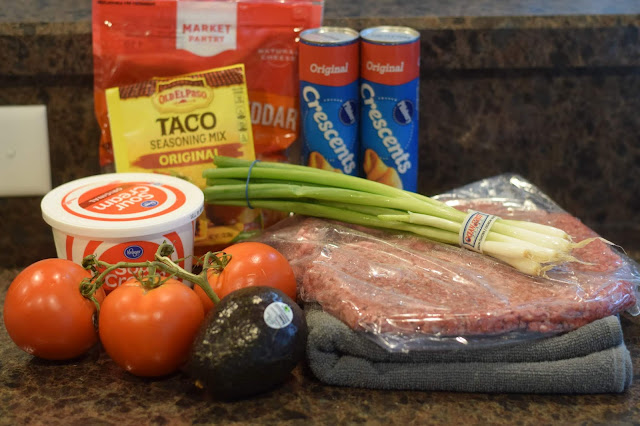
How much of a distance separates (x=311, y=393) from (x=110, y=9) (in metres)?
0.72

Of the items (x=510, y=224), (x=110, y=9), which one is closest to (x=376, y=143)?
(x=510, y=224)

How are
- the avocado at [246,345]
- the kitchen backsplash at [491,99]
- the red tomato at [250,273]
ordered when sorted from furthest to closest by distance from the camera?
the kitchen backsplash at [491,99]
the red tomato at [250,273]
the avocado at [246,345]

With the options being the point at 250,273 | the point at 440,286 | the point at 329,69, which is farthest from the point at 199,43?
the point at 440,286

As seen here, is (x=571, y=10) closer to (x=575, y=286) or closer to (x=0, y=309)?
(x=575, y=286)

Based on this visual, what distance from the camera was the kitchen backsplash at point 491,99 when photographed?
1.31 meters

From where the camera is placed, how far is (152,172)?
127 cm

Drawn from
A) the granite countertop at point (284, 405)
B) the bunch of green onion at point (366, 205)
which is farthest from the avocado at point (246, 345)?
the bunch of green onion at point (366, 205)

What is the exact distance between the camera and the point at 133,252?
3.43ft

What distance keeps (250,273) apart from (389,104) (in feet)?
1.23

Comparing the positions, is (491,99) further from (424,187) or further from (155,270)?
(155,270)

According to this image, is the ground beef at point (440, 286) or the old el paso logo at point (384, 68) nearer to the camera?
the ground beef at point (440, 286)

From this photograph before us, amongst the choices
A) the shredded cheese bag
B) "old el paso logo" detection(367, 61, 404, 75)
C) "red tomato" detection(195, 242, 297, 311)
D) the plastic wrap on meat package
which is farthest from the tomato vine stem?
"old el paso logo" detection(367, 61, 404, 75)

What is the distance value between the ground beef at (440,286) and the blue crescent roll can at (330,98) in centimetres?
14

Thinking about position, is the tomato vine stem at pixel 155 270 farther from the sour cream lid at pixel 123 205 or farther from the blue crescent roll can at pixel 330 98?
the blue crescent roll can at pixel 330 98
